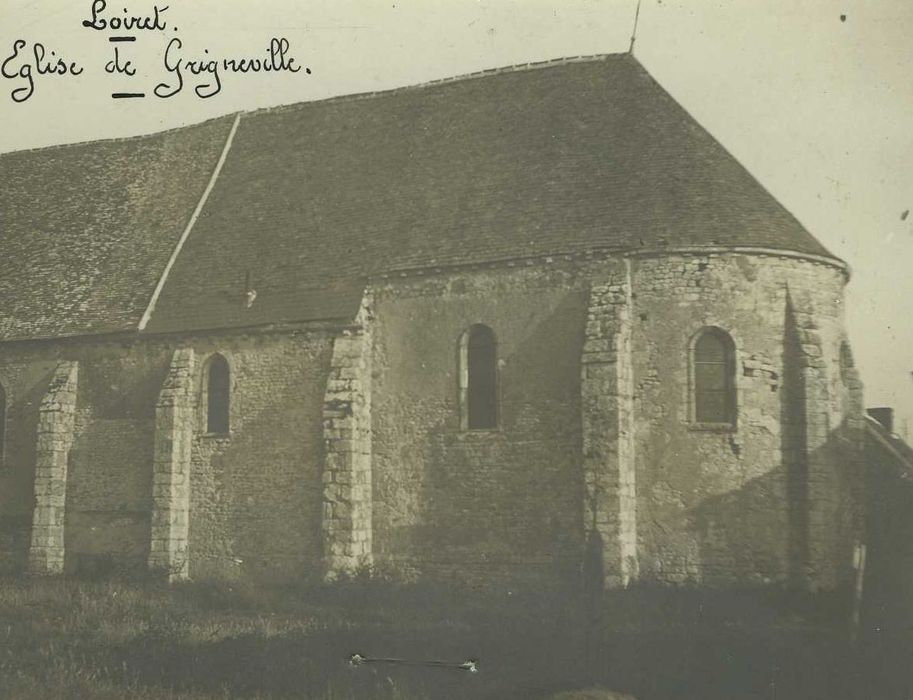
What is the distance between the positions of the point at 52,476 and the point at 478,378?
10130 mm

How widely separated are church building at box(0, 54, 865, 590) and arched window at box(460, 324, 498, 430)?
53mm

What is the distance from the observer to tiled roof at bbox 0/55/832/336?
18859mm

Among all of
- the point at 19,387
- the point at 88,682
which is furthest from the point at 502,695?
the point at 19,387

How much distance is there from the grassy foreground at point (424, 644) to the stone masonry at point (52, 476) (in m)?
3.50

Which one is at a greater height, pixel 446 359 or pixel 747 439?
pixel 446 359

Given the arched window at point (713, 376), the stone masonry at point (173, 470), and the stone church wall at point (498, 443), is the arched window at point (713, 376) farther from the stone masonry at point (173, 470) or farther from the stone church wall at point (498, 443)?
the stone masonry at point (173, 470)

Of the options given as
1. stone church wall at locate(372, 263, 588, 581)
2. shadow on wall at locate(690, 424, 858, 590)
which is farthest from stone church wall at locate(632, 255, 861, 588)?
stone church wall at locate(372, 263, 588, 581)

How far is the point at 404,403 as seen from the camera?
1973 cm

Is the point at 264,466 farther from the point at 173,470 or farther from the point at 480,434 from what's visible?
the point at 480,434

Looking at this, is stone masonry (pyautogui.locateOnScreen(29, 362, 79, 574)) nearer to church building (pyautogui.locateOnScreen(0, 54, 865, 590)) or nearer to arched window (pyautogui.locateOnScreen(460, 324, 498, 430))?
church building (pyautogui.locateOnScreen(0, 54, 865, 590))

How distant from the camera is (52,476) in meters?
22.1

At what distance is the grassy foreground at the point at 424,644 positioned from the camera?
11.2 meters

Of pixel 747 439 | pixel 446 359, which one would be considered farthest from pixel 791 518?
pixel 446 359

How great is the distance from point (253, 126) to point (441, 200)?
721cm
